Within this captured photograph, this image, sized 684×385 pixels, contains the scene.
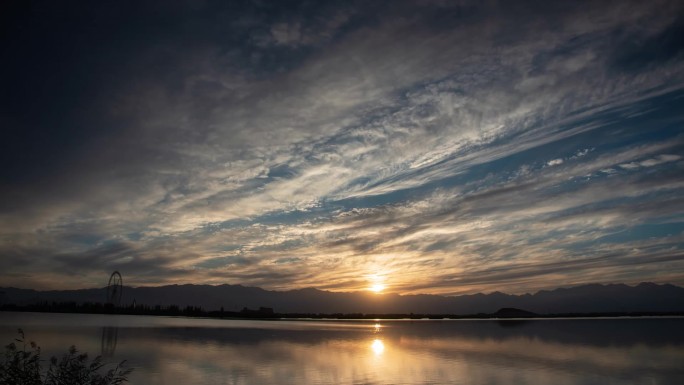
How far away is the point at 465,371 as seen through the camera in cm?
3219

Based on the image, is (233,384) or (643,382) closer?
(233,384)

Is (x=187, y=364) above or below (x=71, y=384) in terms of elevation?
below

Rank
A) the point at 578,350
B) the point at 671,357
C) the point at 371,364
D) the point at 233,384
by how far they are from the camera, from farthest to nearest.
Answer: the point at 578,350
the point at 671,357
the point at 371,364
the point at 233,384

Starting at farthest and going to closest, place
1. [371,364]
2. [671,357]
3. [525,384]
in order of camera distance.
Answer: [671,357], [371,364], [525,384]

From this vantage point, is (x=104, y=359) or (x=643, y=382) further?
(x=104, y=359)

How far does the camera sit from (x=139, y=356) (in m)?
37.1

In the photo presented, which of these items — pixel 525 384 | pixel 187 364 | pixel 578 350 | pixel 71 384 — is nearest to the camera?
pixel 71 384

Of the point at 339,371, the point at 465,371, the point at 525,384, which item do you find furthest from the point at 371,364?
the point at 525,384

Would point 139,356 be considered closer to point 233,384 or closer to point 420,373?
point 233,384

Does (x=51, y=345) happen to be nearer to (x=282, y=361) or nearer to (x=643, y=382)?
(x=282, y=361)

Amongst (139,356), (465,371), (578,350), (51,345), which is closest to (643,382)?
(465,371)

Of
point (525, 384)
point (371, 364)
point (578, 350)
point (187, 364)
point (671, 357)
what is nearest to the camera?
point (525, 384)

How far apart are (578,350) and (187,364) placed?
1520 inches

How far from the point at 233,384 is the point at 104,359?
14237 mm
